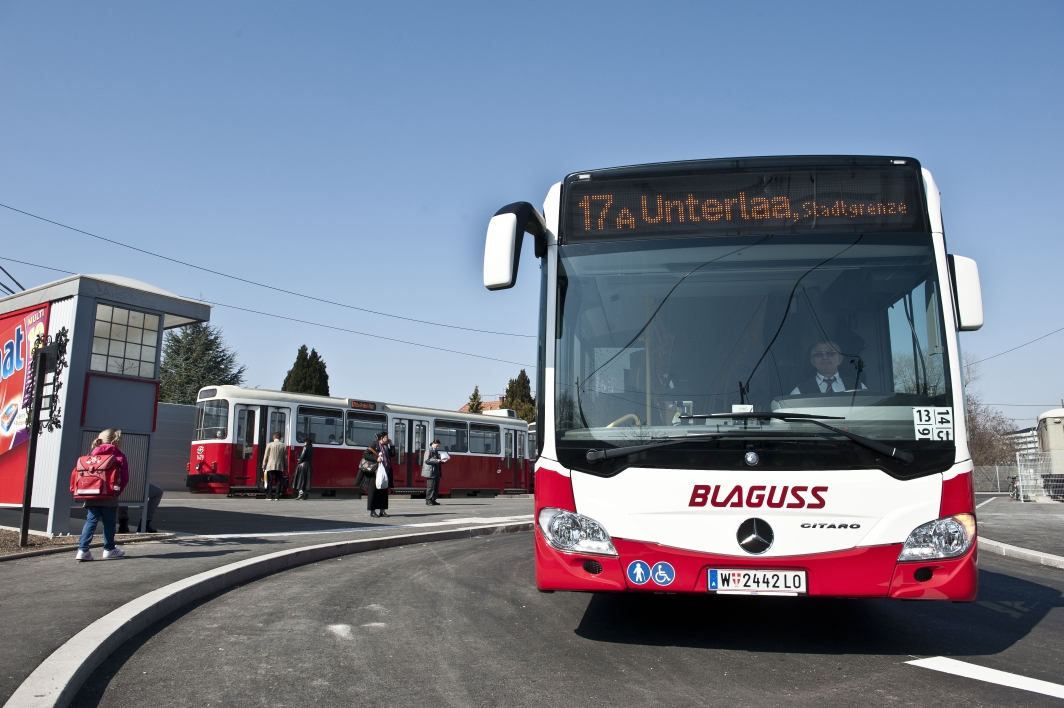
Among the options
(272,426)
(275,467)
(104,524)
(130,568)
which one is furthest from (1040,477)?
(130,568)

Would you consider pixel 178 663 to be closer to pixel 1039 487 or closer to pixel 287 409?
pixel 287 409

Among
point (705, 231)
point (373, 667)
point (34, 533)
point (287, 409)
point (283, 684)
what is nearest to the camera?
point (283, 684)

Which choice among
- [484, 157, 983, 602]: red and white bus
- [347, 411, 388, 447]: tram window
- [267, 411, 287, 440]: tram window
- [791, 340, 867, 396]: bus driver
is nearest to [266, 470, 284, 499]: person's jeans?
[267, 411, 287, 440]: tram window

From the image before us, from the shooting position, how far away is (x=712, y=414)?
16.8 feet

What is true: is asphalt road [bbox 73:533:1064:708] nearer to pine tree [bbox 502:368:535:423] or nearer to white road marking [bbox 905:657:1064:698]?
white road marking [bbox 905:657:1064:698]

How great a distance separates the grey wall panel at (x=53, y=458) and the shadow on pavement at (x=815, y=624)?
7057mm

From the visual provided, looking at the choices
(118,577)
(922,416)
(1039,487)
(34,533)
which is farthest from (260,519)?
(1039,487)

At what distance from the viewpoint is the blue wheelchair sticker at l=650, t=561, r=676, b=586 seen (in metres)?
4.96

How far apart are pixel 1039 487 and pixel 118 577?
3075 centimetres

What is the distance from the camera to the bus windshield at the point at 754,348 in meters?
5.00

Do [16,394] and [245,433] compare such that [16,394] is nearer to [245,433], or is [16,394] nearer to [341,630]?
[341,630]

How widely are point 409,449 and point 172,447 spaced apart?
309 inches

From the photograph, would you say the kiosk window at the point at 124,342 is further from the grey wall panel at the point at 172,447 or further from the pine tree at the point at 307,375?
the pine tree at the point at 307,375

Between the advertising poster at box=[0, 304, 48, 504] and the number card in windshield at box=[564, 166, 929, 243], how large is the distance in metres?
8.60
